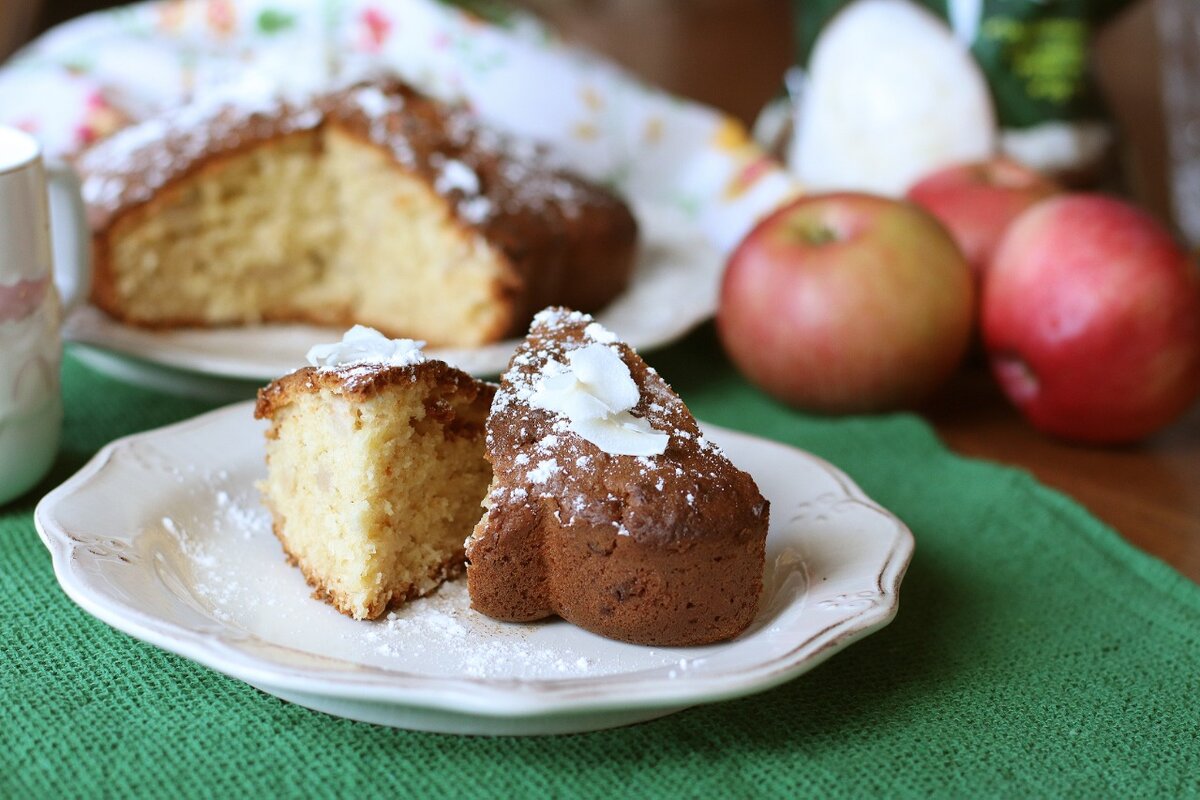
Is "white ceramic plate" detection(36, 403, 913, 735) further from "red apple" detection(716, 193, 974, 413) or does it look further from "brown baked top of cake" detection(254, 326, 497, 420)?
"red apple" detection(716, 193, 974, 413)

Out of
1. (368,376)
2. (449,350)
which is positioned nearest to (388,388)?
(368,376)

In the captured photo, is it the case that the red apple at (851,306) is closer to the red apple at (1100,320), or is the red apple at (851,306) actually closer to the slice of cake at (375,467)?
the red apple at (1100,320)

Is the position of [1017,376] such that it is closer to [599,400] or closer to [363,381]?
[599,400]

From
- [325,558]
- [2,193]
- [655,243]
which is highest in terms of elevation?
[2,193]

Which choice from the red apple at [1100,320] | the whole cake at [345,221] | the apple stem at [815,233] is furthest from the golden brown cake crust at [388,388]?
the red apple at [1100,320]

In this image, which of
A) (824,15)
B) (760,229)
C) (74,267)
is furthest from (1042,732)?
(824,15)

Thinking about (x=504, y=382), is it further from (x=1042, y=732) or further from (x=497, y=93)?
(x=497, y=93)

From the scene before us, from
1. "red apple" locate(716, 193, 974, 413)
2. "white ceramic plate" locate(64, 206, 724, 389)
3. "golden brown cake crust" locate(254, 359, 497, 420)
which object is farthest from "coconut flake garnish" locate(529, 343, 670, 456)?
"red apple" locate(716, 193, 974, 413)
